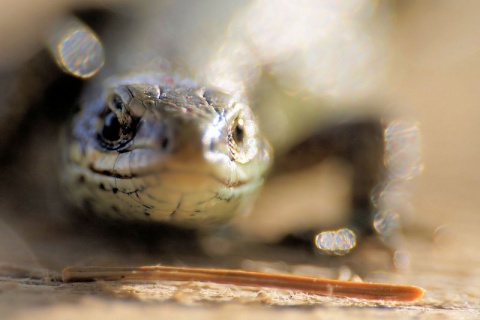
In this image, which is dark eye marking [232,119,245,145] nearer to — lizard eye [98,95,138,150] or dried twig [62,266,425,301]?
lizard eye [98,95,138,150]

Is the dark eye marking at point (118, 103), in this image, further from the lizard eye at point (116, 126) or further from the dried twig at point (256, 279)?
the dried twig at point (256, 279)

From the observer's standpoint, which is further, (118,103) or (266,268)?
(118,103)

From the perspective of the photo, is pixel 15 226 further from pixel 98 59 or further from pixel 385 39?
pixel 385 39

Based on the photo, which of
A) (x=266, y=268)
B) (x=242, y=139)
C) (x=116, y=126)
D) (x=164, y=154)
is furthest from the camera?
(x=242, y=139)

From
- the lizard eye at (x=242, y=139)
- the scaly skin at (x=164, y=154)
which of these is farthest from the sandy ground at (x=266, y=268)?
the lizard eye at (x=242, y=139)

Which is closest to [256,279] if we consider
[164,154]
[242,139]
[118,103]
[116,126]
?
[164,154]

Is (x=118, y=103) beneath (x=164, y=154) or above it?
above

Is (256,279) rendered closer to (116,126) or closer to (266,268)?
(266,268)
